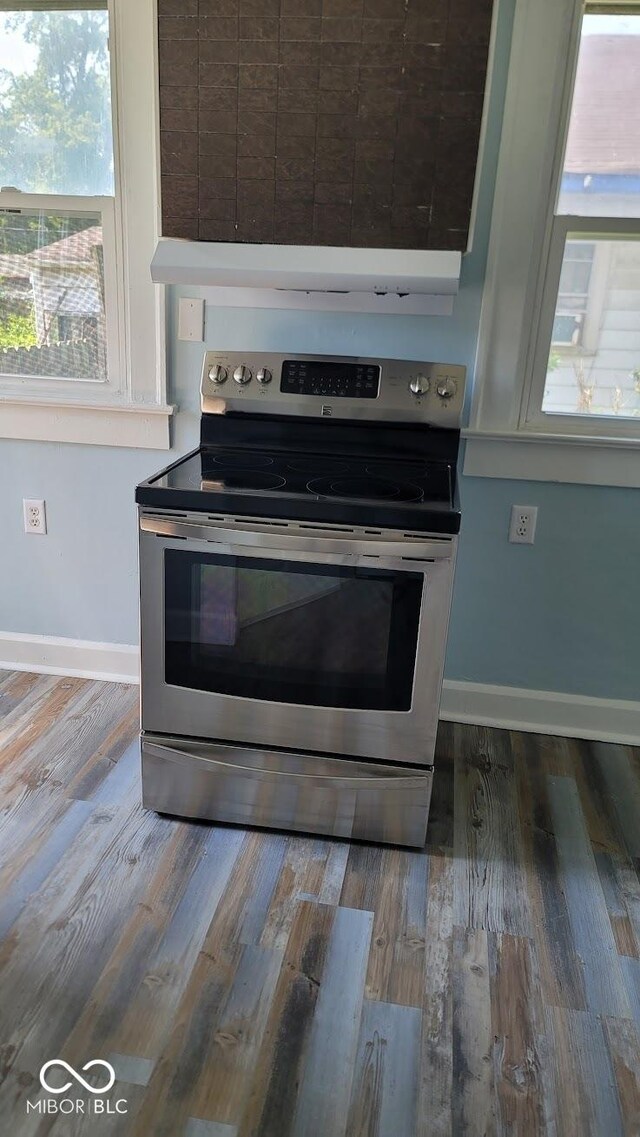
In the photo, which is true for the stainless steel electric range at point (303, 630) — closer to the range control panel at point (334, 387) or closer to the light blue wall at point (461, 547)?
the range control panel at point (334, 387)

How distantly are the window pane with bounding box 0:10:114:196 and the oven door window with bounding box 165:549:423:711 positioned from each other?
48.7 inches

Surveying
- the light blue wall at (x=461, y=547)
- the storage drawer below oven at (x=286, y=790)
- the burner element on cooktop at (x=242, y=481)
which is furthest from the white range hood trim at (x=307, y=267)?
the storage drawer below oven at (x=286, y=790)

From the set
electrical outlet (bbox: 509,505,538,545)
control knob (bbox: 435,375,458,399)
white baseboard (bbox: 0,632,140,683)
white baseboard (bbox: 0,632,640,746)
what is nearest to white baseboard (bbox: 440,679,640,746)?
white baseboard (bbox: 0,632,640,746)

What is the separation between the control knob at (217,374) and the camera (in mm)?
2115

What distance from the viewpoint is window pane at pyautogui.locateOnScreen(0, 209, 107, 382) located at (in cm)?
224

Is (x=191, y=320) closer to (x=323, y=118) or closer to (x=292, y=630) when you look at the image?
(x=323, y=118)

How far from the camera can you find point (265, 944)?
1577mm

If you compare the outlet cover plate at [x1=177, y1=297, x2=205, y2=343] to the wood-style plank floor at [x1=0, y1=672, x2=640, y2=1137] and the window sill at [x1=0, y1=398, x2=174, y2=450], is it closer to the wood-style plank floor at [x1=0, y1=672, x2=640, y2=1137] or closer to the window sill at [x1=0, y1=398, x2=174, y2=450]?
the window sill at [x1=0, y1=398, x2=174, y2=450]

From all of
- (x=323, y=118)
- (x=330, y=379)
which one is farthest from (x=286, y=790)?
(x=323, y=118)

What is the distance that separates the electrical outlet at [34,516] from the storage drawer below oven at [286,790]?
3.16 feet

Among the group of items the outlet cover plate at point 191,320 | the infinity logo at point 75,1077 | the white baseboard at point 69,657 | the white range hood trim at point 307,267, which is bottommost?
the infinity logo at point 75,1077

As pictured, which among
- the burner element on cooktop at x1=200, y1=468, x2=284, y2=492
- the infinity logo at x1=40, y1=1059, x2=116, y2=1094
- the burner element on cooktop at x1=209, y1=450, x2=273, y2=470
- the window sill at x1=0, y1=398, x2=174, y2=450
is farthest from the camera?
the window sill at x1=0, y1=398, x2=174, y2=450

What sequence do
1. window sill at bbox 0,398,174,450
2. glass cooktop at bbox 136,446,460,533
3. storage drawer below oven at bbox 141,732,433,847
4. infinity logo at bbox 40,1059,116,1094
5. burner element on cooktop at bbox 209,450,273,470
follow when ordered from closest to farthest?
infinity logo at bbox 40,1059,116,1094, glass cooktop at bbox 136,446,460,533, storage drawer below oven at bbox 141,732,433,847, burner element on cooktop at bbox 209,450,273,470, window sill at bbox 0,398,174,450

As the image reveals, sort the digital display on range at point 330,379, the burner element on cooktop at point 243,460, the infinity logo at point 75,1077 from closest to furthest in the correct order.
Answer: the infinity logo at point 75,1077, the burner element on cooktop at point 243,460, the digital display on range at point 330,379
